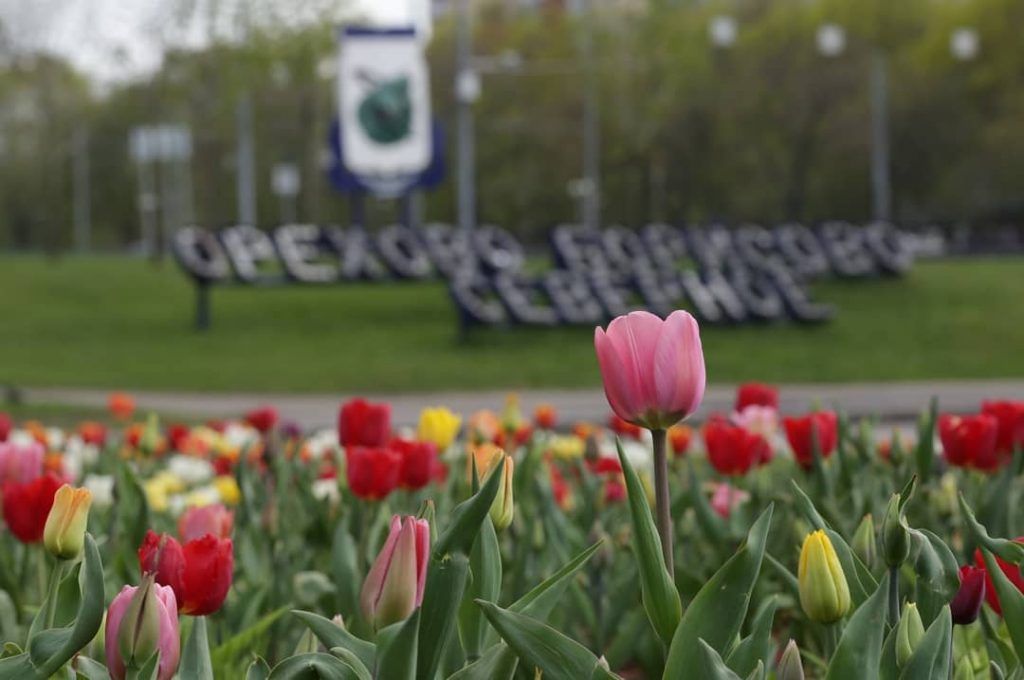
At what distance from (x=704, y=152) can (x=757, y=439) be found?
176ft

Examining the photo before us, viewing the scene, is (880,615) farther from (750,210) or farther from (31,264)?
(750,210)

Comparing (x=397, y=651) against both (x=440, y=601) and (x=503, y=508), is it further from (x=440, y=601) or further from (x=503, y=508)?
(x=503, y=508)

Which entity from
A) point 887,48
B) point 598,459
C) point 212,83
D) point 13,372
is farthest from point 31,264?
point 598,459

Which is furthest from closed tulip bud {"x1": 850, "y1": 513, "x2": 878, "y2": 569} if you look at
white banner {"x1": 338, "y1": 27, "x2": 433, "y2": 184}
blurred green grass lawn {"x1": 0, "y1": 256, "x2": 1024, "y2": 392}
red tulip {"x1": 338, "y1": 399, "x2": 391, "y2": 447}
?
white banner {"x1": 338, "y1": 27, "x2": 433, "y2": 184}

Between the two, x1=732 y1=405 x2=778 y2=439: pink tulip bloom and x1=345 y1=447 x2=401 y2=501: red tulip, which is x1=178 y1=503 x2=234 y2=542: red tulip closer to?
x1=345 y1=447 x2=401 y2=501: red tulip

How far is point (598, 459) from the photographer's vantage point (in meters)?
3.79

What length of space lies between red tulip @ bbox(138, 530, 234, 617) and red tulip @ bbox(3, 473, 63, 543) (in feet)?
2.13

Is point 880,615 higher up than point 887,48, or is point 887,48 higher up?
point 887,48

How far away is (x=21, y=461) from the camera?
2879 millimetres

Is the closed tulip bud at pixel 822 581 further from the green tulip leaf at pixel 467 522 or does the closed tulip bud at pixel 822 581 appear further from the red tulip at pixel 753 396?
the red tulip at pixel 753 396

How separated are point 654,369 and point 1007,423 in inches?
Answer: 63.1

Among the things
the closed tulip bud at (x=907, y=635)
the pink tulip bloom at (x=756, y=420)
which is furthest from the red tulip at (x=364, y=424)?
the closed tulip bud at (x=907, y=635)

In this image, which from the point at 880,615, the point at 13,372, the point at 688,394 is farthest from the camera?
the point at 13,372

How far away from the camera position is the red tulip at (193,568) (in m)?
1.77
